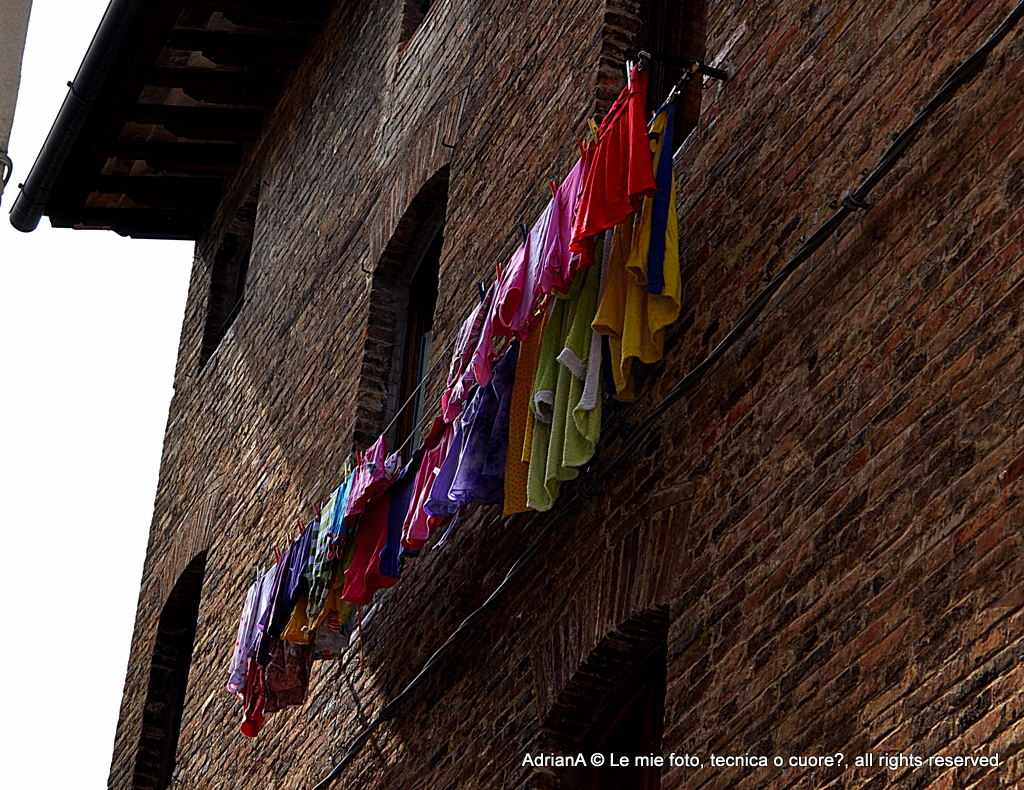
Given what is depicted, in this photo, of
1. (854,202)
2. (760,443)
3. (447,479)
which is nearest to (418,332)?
(447,479)

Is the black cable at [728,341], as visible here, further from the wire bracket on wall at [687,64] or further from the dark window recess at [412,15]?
the dark window recess at [412,15]

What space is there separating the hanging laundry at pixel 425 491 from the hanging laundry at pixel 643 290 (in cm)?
108

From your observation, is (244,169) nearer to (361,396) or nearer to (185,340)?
(185,340)

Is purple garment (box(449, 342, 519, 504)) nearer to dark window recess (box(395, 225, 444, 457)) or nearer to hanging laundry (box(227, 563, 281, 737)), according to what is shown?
hanging laundry (box(227, 563, 281, 737))

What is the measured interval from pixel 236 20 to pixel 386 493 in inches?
226

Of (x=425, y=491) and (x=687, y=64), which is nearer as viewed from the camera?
(x=425, y=491)

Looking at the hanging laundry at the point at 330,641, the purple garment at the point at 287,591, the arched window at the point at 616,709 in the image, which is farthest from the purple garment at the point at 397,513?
the arched window at the point at 616,709

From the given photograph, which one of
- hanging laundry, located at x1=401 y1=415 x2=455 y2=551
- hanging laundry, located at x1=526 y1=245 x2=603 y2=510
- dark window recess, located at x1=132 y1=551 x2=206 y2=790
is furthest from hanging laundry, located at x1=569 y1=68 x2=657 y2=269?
dark window recess, located at x1=132 y1=551 x2=206 y2=790

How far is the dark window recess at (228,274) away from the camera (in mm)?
13758

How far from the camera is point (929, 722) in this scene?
16.0 feet

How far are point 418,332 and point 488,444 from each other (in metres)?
3.21

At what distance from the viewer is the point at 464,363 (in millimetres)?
7488

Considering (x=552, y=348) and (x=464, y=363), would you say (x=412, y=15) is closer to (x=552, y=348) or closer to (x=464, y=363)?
(x=464, y=363)

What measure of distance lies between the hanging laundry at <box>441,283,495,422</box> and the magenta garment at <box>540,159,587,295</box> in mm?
509
